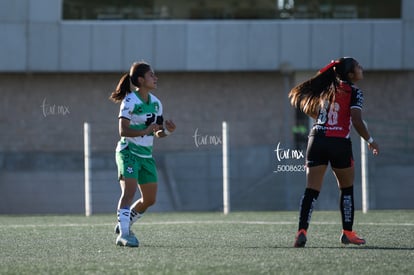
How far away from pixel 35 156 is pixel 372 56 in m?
10.8

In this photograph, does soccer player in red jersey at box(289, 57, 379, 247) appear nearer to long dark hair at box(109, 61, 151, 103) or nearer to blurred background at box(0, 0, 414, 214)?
long dark hair at box(109, 61, 151, 103)

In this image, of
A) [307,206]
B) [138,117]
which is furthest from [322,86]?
[138,117]

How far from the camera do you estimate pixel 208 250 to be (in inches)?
377

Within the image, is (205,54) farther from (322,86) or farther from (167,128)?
(167,128)

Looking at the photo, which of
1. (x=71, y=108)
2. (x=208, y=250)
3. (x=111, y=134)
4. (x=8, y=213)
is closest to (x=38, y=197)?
(x=8, y=213)

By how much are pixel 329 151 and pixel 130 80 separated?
2.17 m

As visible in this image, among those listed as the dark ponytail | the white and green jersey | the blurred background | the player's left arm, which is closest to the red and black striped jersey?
the player's left arm

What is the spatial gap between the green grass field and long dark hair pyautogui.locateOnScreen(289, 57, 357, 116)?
56.4 inches

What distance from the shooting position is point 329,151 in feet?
33.2

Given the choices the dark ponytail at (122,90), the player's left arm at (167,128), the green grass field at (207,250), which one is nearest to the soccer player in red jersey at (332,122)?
the green grass field at (207,250)

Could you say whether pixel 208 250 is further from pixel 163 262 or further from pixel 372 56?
pixel 372 56

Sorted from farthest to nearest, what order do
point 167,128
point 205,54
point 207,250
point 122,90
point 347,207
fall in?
point 205,54 < point 122,90 < point 347,207 < point 167,128 < point 207,250

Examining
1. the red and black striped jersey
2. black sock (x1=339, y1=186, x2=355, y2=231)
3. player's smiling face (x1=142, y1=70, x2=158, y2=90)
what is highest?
player's smiling face (x1=142, y1=70, x2=158, y2=90)

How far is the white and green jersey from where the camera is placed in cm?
1020
